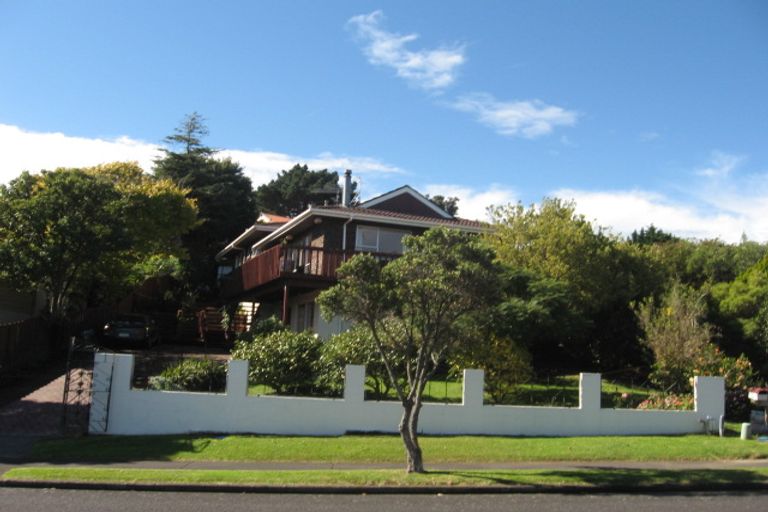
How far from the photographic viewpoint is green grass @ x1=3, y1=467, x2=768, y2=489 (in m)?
10.4

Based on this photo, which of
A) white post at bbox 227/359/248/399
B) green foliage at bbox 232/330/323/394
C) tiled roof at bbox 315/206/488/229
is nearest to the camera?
white post at bbox 227/359/248/399

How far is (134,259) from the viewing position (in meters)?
30.0

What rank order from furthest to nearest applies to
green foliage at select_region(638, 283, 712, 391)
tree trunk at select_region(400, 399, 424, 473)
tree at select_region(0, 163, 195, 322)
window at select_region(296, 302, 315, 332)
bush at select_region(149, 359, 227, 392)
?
window at select_region(296, 302, 315, 332), tree at select_region(0, 163, 195, 322), green foliage at select_region(638, 283, 712, 391), bush at select_region(149, 359, 227, 392), tree trunk at select_region(400, 399, 424, 473)

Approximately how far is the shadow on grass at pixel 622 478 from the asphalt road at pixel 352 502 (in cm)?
30

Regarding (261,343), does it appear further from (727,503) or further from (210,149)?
(210,149)

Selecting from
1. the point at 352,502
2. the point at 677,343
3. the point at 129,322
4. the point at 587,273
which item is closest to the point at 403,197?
the point at 587,273

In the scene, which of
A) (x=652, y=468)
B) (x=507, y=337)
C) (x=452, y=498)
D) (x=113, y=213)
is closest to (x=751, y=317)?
(x=507, y=337)

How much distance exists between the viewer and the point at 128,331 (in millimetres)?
26578

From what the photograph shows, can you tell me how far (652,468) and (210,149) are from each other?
46.1 meters

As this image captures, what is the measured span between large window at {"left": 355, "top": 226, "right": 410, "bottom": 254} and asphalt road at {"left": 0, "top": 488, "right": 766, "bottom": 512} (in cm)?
1698

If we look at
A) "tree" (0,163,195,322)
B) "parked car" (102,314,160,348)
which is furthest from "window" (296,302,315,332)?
"tree" (0,163,195,322)

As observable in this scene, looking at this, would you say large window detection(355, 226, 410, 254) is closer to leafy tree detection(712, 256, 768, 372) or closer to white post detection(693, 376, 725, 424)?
leafy tree detection(712, 256, 768, 372)

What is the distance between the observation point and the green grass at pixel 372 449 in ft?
41.2

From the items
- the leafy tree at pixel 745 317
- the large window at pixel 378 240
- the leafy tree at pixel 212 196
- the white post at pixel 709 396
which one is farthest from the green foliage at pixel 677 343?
the leafy tree at pixel 212 196
